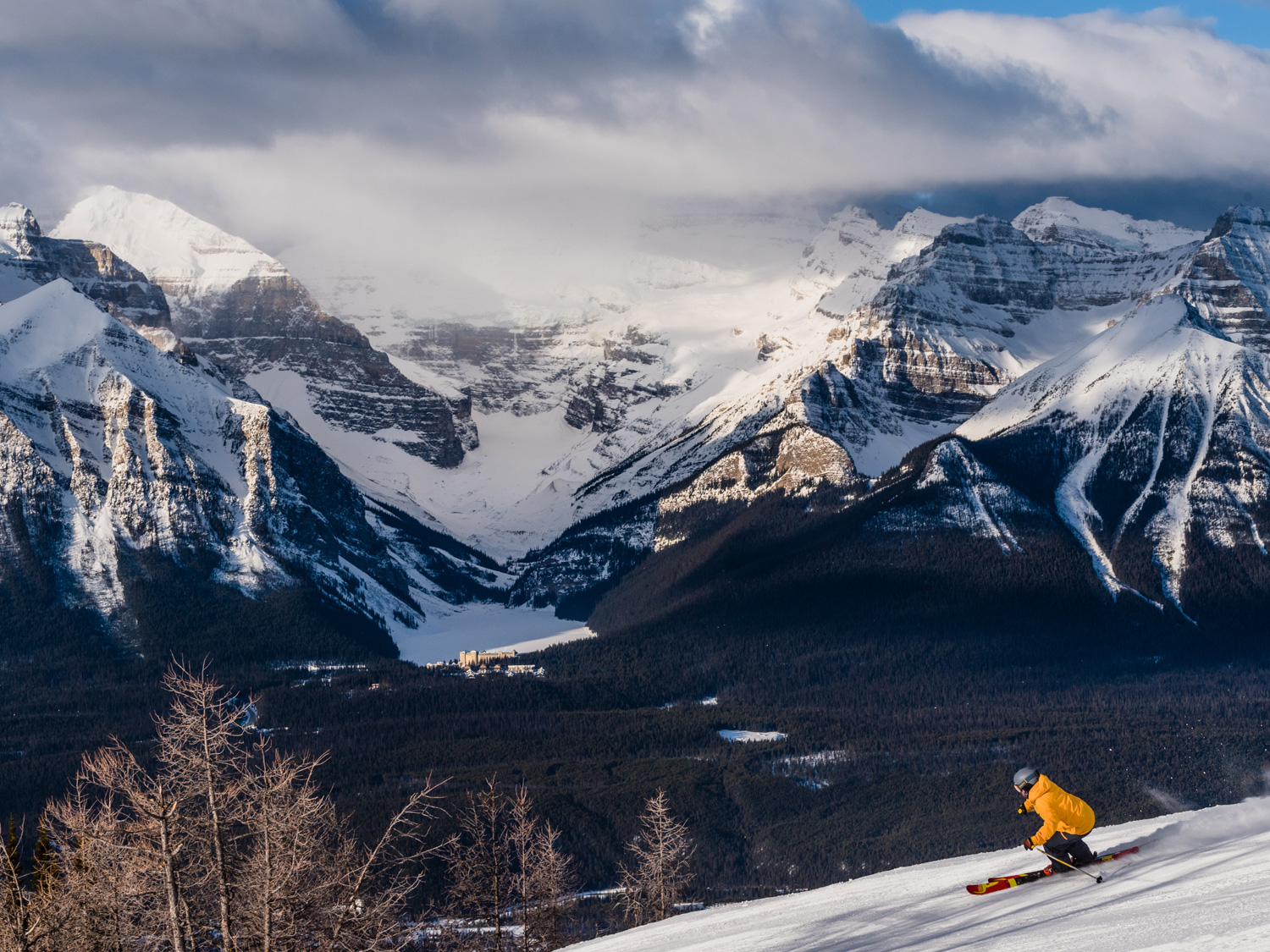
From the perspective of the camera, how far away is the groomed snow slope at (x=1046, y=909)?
114 ft

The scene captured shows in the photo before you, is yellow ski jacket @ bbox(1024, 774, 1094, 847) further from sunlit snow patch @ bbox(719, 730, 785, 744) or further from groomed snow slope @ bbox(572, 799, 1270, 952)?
sunlit snow patch @ bbox(719, 730, 785, 744)

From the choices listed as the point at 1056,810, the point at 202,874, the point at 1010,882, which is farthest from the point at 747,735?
the point at 1056,810

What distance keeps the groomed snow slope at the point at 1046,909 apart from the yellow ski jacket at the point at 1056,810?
59.3 inches

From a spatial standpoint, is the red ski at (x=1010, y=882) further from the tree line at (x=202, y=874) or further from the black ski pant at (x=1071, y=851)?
the tree line at (x=202, y=874)

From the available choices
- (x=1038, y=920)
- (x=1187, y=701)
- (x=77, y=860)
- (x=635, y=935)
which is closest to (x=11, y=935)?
(x=77, y=860)

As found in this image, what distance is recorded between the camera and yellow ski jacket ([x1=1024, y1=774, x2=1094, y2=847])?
135 feet

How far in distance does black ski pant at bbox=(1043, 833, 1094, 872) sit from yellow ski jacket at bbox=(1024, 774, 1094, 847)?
892 mm

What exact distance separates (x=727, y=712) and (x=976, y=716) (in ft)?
101

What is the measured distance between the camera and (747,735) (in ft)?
610

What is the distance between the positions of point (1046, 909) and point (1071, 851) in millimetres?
3852

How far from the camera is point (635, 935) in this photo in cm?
5075

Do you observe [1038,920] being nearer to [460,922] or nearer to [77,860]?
[77,860]

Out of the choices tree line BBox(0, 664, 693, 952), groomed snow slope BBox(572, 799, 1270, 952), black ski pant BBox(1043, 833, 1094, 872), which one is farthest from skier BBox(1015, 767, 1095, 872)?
tree line BBox(0, 664, 693, 952)

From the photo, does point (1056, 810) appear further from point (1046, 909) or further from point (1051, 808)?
point (1046, 909)
